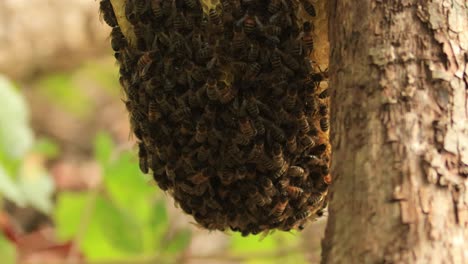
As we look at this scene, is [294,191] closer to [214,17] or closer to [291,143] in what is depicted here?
[291,143]

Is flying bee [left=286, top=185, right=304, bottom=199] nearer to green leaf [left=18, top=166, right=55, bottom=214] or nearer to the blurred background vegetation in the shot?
the blurred background vegetation

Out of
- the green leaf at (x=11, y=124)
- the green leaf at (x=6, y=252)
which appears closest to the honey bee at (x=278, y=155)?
the green leaf at (x=11, y=124)

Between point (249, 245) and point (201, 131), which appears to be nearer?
point (201, 131)

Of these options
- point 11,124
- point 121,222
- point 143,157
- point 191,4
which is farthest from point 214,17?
point 121,222

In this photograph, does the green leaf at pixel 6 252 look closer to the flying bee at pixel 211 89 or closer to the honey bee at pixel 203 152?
the honey bee at pixel 203 152

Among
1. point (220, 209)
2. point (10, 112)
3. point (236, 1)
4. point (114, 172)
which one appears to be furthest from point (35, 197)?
point (236, 1)

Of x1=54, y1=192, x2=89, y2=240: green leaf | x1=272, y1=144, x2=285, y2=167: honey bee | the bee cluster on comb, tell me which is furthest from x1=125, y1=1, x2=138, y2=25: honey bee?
x1=54, y1=192, x2=89, y2=240: green leaf

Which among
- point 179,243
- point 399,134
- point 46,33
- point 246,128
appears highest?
point 46,33
